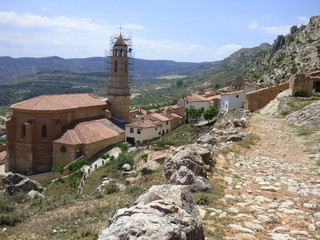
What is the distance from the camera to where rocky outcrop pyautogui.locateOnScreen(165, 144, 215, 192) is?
27.2 ft

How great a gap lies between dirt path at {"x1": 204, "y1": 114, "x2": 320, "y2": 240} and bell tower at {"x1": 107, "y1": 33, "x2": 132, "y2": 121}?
36077 millimetres

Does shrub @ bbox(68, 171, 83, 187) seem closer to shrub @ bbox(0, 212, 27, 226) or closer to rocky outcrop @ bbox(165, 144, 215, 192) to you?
shrub @ bbox(0, 212, 27, 226)

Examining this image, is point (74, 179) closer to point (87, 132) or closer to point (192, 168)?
point (87, 132)

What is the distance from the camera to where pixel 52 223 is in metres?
9.33

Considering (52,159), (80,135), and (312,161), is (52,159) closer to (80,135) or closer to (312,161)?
(80,135)

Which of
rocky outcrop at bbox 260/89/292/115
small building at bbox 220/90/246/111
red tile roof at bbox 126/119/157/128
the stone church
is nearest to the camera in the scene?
rocky outcrop at bbox 260/89/292/115

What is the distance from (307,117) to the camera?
777 inches

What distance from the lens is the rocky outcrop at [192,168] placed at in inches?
327

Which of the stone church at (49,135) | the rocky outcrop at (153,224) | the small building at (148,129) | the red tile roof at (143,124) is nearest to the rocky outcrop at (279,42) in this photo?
the small building at (148,129)

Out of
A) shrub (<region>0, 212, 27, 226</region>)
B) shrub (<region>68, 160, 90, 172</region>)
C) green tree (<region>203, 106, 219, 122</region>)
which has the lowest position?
shrub (<region>68, 160, 90, 172</region>)

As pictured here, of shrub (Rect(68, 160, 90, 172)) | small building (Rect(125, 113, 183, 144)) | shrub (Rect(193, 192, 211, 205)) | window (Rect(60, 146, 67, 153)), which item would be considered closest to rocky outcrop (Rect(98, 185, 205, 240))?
shrub (Rect(193, 192, 211, 205))

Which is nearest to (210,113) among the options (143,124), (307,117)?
(143,124)

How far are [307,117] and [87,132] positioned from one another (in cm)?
2568

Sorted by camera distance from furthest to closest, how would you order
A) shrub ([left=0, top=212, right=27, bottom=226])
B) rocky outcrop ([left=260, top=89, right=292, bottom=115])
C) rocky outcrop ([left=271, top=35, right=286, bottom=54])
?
1. rocky outcrop ([left=271, top=35, right=286, bottom=54])
2. rocky outcrop ([left=260, top=89, right=292, bottom=115])
3. shrub ([left=0, top=212, right=27, bottom=226])
